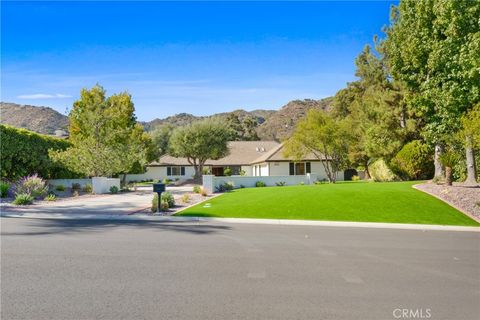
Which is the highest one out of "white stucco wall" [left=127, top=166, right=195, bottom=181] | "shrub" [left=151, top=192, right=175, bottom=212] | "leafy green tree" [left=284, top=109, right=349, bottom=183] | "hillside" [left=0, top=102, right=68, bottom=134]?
"hillside" [left=0, top=102, right=68, bottom=134]

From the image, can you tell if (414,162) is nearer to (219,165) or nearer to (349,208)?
(349,208)

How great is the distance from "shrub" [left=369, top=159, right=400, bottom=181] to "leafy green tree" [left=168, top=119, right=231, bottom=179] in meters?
20.4

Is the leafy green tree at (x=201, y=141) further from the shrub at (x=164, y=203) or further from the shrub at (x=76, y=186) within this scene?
the shrub at (x=164, y=203)

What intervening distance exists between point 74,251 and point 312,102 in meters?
146

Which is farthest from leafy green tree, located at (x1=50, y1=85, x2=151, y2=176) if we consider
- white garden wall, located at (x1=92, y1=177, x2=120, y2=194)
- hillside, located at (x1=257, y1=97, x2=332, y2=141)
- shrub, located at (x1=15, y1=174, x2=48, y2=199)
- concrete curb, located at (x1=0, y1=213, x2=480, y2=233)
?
hillside, located at (x1=257, y1=97, x2=332, y2=141)

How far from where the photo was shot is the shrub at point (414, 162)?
114 feet

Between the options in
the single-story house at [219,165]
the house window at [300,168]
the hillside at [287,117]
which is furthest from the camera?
the hillside at [287,117]

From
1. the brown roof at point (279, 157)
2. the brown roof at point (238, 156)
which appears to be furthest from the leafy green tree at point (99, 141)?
the brown roof at point (238, 156)

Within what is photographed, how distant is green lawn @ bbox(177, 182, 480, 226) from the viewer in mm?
17484

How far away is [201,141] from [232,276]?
4450 centimetres

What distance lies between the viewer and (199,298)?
634 centimetres

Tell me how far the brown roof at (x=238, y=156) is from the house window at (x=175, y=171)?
3.04 ft

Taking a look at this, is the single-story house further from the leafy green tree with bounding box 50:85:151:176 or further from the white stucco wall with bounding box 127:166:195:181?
the leafy green tree with bounding box 50:85:151:176

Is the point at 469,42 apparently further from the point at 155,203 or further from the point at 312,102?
the point at 312,102
